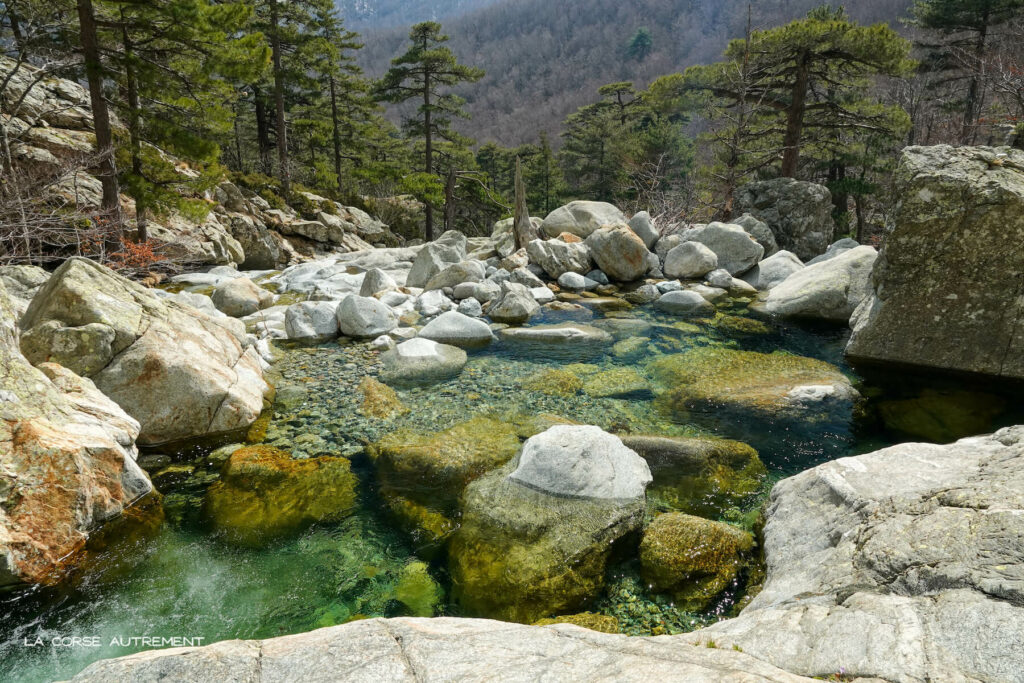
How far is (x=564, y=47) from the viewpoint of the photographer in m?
102

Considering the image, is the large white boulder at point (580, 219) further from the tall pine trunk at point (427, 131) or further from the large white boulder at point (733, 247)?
the tall pine trunk at point (427, 131)

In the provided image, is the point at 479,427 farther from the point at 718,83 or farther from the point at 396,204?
the point at 396,204

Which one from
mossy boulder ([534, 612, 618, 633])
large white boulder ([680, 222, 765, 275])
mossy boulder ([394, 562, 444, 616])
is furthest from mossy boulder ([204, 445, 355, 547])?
large white boulder ([680, 222, 765, 275])

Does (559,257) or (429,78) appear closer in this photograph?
(559,257)

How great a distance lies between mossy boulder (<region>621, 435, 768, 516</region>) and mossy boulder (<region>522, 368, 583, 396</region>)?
65.3 inches

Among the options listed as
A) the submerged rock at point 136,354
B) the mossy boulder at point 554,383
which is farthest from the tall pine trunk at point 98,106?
the mossy boulder at point 554,383

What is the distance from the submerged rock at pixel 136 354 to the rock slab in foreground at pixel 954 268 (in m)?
7.83

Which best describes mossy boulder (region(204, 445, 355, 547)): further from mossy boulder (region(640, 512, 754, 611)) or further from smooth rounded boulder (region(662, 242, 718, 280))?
smooth rounded boulder (region(662, 242, 718, 280))

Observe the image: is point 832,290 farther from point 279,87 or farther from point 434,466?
point 279,87

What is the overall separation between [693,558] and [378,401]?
392 cm

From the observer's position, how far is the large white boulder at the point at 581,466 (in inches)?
150

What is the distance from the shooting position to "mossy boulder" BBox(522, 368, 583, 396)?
6.31m

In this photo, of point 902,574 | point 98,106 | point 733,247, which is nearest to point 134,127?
point 98,106

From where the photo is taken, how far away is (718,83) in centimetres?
1594
